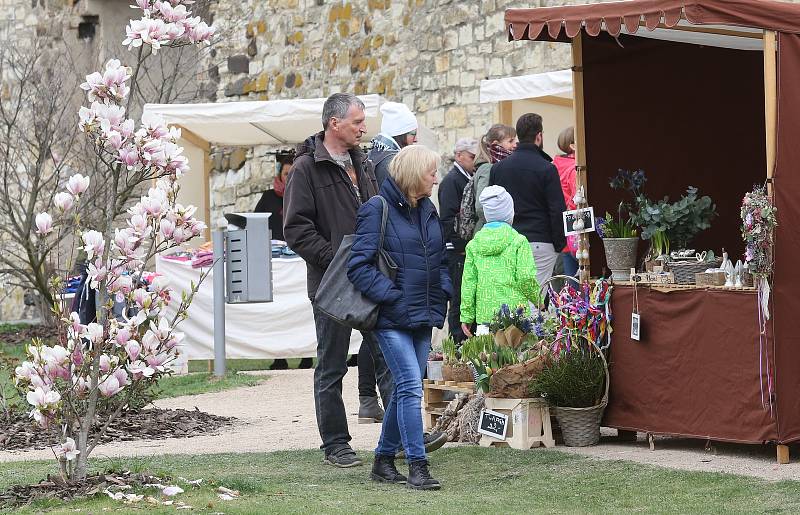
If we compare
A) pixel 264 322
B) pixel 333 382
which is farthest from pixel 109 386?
pixel 264 322

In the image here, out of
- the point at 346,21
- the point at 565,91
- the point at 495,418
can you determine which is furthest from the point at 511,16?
the point at 346,21

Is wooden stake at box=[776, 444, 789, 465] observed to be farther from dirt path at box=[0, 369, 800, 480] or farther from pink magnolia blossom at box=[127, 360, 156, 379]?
pink magnolia blossom at box=[127, 360, 156, 379]

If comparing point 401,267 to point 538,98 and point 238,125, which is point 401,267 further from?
point 238,125

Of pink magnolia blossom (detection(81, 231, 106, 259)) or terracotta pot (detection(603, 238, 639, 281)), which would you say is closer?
pink magnolia blossom (detection(81, 231, 106, 259))

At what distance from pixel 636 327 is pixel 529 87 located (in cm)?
475

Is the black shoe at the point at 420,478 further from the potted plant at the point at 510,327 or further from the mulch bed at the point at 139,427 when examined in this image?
the mulch bed at the point at 139,427

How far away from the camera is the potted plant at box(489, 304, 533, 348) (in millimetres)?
7922

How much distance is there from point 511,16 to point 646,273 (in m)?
1.49

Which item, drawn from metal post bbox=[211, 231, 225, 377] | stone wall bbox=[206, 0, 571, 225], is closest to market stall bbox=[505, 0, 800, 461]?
metal post bbox=[211, 231, 225, 377]

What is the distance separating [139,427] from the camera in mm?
9016

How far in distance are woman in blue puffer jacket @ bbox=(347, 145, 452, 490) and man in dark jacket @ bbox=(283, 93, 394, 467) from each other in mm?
738

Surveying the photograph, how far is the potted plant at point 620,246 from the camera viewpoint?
25.2 ft

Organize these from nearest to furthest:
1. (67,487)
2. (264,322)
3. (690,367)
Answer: (67,487) < (690,367) < (264,322)

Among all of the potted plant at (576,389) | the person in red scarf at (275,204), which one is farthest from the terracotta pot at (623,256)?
the person in red scarf at (275,204)
